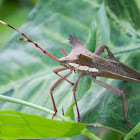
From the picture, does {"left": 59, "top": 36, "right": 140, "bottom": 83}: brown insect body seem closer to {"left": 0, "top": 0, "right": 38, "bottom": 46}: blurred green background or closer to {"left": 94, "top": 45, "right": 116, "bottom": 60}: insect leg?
{"left": 94, "top": 45, "right": 116, "bottom": 60}: insect leg

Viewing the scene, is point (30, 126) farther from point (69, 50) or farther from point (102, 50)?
point (69, 50)

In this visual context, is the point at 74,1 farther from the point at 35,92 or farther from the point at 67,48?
the point at 35,92

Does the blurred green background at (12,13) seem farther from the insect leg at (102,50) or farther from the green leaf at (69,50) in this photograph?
the insect leg at (102,50)

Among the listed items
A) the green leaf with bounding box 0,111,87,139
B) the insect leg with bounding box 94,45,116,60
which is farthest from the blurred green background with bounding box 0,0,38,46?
the green leaf with bounding box 0,111,87,139

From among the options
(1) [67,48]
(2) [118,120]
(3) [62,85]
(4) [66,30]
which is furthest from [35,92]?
(2) [118,120]

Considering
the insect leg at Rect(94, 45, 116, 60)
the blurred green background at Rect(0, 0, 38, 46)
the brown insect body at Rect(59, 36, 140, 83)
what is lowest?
the blurred green background at Rect(0, 0, 38, 46)
